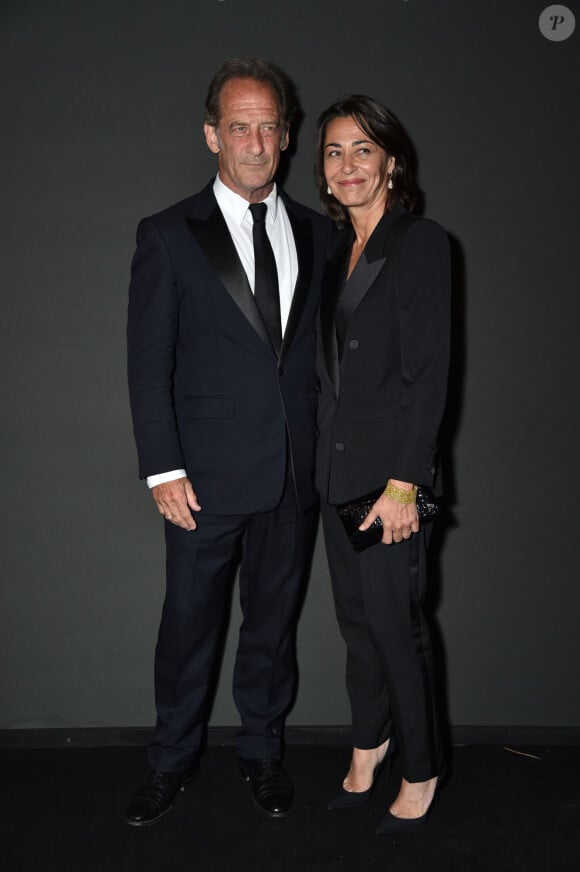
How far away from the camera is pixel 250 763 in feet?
8.36

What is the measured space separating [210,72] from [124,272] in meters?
0.68

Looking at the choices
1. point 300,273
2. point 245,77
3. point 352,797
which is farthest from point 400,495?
point 245,77

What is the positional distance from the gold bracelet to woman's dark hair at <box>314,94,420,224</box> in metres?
0.76

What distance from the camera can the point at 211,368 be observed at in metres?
2.29

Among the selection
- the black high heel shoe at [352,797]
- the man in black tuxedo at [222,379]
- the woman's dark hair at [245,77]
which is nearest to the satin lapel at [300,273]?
the man in black tuxedo at [222,379]

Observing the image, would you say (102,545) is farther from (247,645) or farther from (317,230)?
(317,230)

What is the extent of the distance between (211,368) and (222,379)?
0.14ft

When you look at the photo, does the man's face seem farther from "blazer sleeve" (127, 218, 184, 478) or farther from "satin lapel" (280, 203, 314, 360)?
"blazer sleeve" (127, 218, 184, 478)

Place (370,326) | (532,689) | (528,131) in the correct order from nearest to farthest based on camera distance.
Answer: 1. (370,326)
2. (528,131)
3. (532,689)

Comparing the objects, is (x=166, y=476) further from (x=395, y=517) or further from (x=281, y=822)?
(x=281, y=822)

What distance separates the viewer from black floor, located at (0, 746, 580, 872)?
216 centimetres

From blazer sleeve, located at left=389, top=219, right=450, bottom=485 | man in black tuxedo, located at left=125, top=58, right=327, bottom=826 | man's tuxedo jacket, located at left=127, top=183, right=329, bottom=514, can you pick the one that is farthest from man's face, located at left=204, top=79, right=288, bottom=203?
blazer sleeve, located at left=389, top=219, right=450, bottom=485

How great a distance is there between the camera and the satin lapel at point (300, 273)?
2303 millimetres

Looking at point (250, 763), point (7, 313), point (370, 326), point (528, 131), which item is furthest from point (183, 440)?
point (528, 131)
